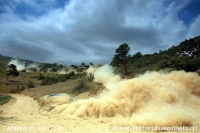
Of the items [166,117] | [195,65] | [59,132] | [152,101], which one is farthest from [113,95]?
[195,65]

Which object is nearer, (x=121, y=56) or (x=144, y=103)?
→ (x=144, y=103)

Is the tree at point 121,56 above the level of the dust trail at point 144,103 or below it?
above

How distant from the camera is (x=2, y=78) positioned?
19078mm

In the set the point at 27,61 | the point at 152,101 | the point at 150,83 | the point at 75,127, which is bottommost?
the point at 75,127

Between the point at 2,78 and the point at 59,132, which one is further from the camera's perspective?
the point at 2,78

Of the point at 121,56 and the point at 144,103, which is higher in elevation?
the point at 121,56

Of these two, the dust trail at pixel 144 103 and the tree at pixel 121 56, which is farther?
the tree at pixel 121 56

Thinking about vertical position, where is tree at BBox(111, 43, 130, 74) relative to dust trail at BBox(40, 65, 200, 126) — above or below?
above

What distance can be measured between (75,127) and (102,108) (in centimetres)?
433

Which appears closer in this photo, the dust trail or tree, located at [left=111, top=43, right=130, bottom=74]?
the dust trail

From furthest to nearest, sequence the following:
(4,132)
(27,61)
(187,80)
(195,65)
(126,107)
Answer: (27,61), (195,65), (187,80), (126,107), (4,132)

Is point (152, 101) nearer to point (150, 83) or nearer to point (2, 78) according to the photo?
point (150, 83)

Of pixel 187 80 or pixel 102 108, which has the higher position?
pixel 187 80

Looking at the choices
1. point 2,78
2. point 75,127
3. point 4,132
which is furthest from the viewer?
point 2,78
